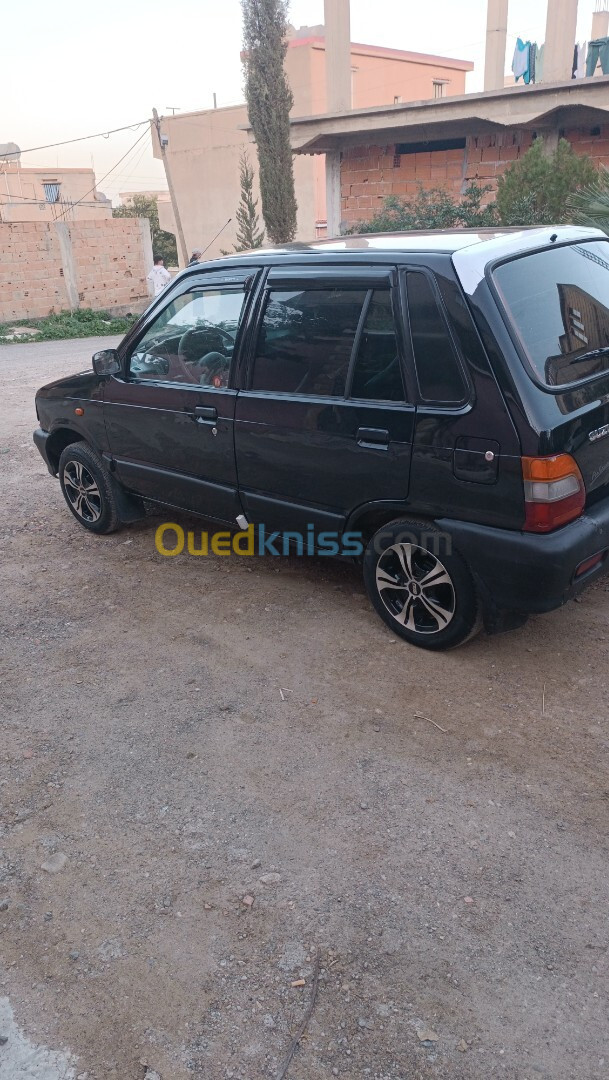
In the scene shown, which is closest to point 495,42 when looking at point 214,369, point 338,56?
point 338,56

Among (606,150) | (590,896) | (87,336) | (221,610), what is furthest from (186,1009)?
(87,336)

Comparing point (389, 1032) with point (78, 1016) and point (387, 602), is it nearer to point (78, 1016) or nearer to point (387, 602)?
point (78, 1016)

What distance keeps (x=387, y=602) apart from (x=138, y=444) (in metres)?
2.01

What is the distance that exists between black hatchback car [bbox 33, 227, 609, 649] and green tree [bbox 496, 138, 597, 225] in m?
8.63

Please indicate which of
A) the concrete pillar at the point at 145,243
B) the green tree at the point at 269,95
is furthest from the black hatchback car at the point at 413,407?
the concrete pillar at the point at 145,243

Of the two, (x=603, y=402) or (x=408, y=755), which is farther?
(x=603, y=402)

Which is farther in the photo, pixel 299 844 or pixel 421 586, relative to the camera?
pixel 421 586

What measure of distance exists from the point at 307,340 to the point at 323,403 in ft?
1.13

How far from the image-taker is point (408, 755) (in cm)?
327

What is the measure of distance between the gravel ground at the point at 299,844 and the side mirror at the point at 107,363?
59.1 inches

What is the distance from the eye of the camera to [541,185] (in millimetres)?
12016

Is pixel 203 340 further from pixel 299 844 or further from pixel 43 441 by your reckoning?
pixel 299 844

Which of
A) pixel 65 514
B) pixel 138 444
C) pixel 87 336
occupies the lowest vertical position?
pixel 87 336

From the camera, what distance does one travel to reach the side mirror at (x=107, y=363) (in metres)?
4.95
